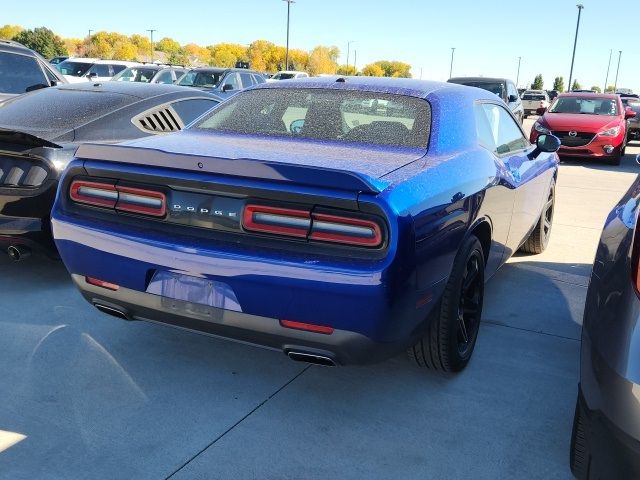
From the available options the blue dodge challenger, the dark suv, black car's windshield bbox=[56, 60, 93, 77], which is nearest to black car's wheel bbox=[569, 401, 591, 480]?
the blue dodge challenger

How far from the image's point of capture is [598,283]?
7.63 ft

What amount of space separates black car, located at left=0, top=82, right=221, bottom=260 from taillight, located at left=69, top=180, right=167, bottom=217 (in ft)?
4.20

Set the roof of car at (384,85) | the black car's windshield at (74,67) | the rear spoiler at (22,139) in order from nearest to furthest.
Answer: the roof of car at (384,85)
the rear spoiler at (22,139)
the black car's windshield at (74,67)

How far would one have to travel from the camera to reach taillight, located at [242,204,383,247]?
2447mm

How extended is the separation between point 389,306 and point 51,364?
1886 millimetres

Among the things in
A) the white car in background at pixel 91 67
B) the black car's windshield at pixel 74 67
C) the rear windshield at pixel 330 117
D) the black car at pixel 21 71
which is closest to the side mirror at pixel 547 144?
the rear windshield at pixel 330 117

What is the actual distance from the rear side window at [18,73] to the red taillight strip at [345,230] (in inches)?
224

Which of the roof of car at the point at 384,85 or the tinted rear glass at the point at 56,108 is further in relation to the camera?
the tinted rear glass at the point at 56,108

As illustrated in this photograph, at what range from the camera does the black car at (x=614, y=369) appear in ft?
6.01

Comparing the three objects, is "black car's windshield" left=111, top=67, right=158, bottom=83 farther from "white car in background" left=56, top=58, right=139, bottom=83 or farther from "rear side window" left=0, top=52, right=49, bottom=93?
"rear side window" left=0, top=52, right=49, bottom=93

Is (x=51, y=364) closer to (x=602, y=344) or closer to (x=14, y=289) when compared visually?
(x=14, y=289)

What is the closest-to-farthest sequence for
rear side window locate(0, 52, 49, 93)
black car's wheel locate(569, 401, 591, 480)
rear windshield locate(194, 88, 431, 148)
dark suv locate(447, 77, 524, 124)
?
black car's wheel locate(569, 401, 591, 480)
rear windshield locate(194, 88, 431, 148)
rear side window locate(0, 52, 49, 93)
dark suv locate(447, 77, 524, 124)

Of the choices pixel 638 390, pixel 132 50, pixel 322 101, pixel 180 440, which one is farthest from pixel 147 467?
pixel 132 50

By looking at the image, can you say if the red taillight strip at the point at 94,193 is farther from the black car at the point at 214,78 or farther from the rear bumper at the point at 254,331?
the black car at the point at 214,78
